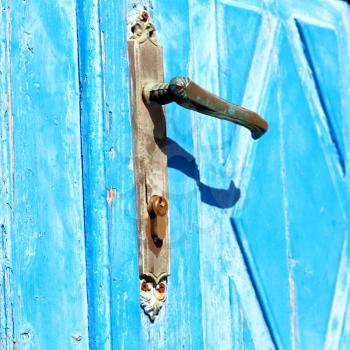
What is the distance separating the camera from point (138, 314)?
1.74 meters

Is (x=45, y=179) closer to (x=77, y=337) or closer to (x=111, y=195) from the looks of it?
(x=111, y=195)

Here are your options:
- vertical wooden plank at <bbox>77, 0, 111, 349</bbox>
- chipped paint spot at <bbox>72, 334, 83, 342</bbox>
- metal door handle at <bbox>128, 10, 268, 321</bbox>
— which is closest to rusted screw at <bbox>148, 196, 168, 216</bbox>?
metal door handle at <bbox>128, 10, 268, 321</bbox>

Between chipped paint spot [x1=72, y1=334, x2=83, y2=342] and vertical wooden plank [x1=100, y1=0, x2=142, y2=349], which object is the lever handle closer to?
vertical wooden plank [x1=100, y1=0, x2=142, y2=349]

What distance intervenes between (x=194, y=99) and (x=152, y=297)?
0.34 m

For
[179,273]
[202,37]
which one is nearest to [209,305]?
[179,273]

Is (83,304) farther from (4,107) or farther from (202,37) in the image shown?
(202,37)

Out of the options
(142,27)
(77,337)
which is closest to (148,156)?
(142,27)

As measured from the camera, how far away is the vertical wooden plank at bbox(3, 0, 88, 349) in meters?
1.57

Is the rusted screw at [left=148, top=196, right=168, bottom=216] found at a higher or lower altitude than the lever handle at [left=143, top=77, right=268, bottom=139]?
lower

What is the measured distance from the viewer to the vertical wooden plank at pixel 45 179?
1571mm

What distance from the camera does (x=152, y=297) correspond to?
1.78 metres

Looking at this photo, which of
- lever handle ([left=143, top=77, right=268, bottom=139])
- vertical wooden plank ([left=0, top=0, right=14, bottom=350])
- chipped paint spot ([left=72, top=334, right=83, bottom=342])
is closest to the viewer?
vertical wooden plank ([left=0, top=0, right=14, bottom=350])

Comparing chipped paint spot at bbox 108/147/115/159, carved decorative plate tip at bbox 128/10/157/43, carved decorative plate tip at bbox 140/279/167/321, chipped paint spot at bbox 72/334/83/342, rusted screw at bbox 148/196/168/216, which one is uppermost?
carved decorative plate tip at bbox 128/10/157/43

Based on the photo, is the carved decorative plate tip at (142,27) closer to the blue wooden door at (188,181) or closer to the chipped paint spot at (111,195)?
the blue wooden door at (188,181)
